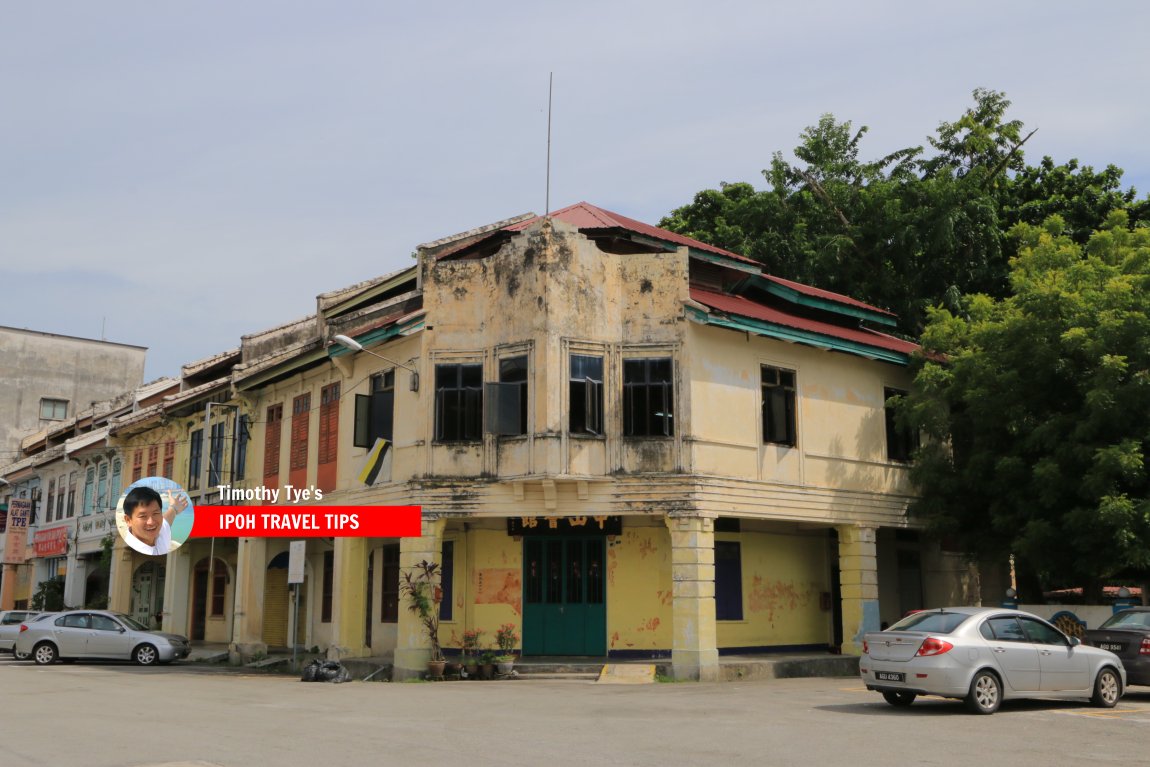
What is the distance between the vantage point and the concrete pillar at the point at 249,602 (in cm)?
2892

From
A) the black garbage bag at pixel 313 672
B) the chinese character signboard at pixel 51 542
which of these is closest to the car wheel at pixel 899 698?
the black garbage bag at pixel 313 672

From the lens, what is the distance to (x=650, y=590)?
918 inches

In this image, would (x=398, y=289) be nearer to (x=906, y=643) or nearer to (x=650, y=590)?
(x=650, y=590)

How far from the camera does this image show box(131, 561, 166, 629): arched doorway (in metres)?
38.2

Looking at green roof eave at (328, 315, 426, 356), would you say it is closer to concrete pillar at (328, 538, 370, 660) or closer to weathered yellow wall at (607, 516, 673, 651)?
concrete pillar at (328, 538, 370, 660)

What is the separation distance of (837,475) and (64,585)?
3238 cm

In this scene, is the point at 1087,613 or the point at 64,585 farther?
the point at 64,585

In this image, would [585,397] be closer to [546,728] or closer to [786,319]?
[786,319]

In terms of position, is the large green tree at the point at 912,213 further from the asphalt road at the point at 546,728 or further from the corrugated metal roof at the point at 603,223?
the asphalt road at the point at 546,728

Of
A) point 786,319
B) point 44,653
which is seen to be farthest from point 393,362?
point 44,653

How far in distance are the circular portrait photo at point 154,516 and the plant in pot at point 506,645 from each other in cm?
1483

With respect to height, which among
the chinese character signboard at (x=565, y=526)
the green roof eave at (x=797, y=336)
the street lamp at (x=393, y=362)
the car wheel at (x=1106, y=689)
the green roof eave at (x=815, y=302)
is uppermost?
the green roof eave at (x=815, y=302)

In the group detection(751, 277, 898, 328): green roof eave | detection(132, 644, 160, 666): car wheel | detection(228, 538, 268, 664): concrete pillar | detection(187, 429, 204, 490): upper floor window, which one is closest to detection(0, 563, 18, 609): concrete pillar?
detection(187, 429, 204, 490): upper floor window

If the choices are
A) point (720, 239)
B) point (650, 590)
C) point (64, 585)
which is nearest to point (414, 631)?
point (650, 590)
